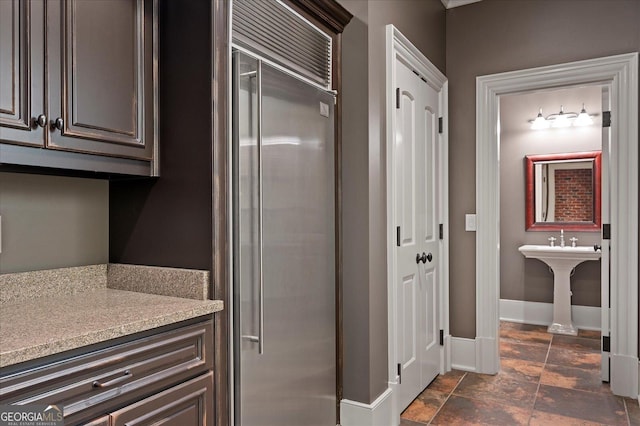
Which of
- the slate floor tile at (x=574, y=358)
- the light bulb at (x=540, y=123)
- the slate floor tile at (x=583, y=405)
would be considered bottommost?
the slate floor tile at (x=574, y=358)

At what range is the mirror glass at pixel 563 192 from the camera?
472 cm

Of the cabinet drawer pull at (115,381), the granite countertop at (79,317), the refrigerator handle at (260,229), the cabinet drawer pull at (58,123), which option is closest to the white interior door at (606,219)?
the refrigerator handle at (260,229)

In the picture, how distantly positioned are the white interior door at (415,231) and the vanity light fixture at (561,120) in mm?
2122

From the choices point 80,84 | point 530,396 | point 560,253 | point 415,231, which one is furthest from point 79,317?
point 560,253

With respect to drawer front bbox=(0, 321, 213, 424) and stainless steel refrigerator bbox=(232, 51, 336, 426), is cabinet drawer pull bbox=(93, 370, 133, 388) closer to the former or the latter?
drawer front bbox=(0, 321, 213, 424)

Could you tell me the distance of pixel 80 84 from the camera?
4.87ft

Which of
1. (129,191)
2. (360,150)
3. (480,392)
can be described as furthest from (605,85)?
(129,191)

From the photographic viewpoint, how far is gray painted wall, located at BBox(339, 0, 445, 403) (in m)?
2.33

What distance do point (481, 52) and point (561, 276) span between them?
8.11 feet

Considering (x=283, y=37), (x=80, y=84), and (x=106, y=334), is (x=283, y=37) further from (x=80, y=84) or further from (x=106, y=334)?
(x=106, y=334)

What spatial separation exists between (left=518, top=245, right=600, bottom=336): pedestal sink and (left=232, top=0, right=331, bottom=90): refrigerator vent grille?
3.32 m

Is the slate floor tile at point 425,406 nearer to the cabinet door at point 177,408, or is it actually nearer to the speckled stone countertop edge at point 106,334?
the cabinet door at point 177,408

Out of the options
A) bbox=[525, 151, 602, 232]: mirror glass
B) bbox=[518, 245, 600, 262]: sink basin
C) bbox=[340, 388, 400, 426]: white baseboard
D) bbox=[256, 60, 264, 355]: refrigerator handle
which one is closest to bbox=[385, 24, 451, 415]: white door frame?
bbox=[340, 388, 400, 426]: white baseboard

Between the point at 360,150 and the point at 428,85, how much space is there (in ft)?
3.91
